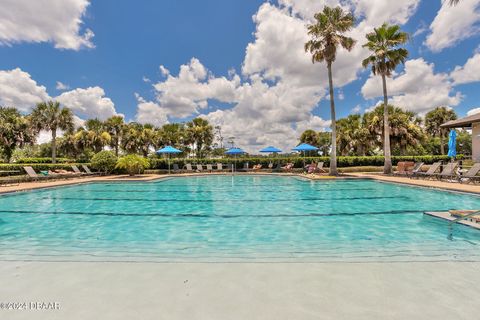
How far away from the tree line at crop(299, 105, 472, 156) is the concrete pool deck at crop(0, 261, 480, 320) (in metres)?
29.8

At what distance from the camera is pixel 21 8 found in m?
11.9

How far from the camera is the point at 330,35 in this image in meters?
18.5

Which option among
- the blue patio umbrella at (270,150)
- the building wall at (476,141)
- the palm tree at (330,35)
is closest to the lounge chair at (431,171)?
the building wall at (476,141)

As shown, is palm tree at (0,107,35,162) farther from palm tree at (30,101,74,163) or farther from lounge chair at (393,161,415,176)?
lounge chair at (393,161,415,176)

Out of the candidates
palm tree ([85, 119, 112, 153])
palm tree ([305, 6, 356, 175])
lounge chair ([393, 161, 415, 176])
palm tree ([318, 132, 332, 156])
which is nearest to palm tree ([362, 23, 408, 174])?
lounge chair ([393, 161, 415, 176])

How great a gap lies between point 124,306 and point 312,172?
2030 cm

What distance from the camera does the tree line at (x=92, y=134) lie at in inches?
1042

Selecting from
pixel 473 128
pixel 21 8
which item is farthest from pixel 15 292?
pixel 473 128

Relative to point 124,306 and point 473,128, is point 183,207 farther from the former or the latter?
point 473,128

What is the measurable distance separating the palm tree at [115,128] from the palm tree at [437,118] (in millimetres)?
46279

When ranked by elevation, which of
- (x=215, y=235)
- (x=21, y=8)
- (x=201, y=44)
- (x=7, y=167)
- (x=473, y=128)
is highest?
(x=201, y=44)

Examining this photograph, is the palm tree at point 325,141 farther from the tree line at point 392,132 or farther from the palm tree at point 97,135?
the palm tree at point 97,135

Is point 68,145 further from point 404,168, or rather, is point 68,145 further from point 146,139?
point 404,168

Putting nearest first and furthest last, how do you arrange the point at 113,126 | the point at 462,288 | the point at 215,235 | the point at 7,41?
the point at 462,288
the point at 215,235
the point at 7,41
the point at 113,126
